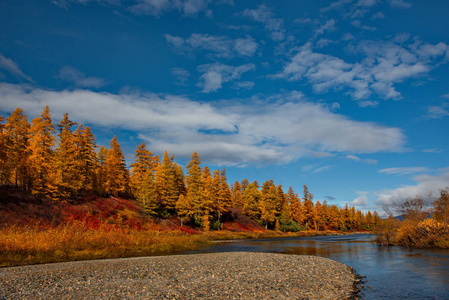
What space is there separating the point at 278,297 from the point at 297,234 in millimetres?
Answer: 76348

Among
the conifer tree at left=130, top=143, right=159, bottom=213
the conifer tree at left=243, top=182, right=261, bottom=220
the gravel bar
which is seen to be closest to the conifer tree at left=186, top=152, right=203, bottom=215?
the conifer tree at left=130, top=143, right=159, bottom=213

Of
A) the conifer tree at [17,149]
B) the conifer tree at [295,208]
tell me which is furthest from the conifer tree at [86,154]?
the conifer tree at [295,208]

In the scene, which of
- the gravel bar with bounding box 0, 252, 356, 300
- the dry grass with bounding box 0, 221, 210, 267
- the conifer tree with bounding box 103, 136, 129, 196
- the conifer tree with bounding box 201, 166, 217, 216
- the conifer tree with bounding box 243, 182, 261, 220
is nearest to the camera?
the gravel bar with bounding box 0, 252, 356, 300

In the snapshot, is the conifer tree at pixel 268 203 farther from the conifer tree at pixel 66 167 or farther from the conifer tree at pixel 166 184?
the conifer tree at pixel 66 167

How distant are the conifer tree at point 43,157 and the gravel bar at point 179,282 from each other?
30.8 metres

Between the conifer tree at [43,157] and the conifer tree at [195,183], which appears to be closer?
the conifer tree at [43,157]

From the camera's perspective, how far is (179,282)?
47.0 feet

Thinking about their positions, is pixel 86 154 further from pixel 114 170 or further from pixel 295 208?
pixel 295 208

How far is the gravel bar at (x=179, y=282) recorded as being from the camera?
11.8m

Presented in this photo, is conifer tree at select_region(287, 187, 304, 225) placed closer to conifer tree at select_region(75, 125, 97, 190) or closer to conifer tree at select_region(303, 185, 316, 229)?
conifer tree at select_region(303, 185, 316, 229)

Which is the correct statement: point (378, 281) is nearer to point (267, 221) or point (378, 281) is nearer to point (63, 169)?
point (63, 169)

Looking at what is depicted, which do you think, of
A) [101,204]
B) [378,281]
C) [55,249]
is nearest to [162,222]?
[101,204]

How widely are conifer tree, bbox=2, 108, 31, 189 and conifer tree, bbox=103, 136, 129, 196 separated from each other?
16.4 meters

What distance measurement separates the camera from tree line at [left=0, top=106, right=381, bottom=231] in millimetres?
43531
